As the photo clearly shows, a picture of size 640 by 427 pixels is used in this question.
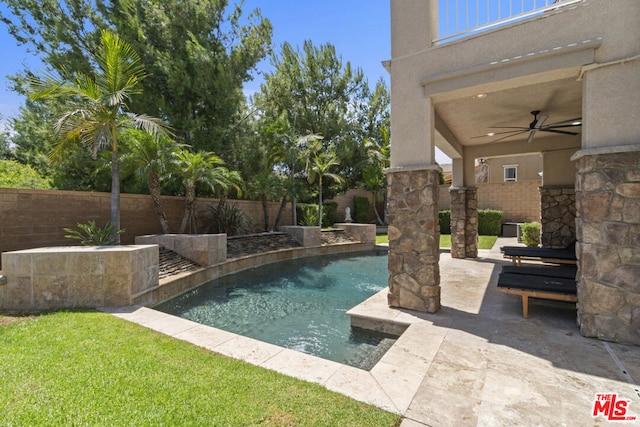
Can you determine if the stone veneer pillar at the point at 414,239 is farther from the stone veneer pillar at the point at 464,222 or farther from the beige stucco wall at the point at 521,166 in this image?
the beige stucco wall at the point at 521,166

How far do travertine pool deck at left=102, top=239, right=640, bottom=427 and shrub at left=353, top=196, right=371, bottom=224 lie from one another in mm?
17572

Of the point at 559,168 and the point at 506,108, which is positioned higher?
the point at 506,108

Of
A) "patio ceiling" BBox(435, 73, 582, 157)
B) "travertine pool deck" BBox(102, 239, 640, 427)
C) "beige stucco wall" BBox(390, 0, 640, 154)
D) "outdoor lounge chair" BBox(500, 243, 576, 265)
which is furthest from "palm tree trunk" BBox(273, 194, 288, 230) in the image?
"beige stucco wall" BBox(390, 0, 640, 154)

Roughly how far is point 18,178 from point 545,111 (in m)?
15.8

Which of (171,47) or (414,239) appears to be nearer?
(414,239)

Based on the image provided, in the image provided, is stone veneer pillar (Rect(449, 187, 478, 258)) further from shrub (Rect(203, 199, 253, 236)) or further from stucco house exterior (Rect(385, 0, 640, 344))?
shrub (Rect(203, 199, 253, 236))

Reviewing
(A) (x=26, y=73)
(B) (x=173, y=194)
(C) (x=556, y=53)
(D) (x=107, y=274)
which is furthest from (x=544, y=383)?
(A) (x=26, y=73)

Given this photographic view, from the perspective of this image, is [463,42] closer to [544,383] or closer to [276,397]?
[544,383]

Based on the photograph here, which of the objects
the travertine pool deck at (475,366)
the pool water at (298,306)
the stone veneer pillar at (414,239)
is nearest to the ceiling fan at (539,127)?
the stone veneer pillar at (414,239)

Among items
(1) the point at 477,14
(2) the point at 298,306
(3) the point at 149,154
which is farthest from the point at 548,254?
(3) the point at 149,154

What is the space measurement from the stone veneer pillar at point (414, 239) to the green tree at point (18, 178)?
12.0 meters

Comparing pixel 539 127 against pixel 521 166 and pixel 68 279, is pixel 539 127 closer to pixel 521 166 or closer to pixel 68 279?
pixel 68 279

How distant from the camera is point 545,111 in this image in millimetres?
6547

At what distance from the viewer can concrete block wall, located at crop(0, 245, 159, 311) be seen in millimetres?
5238
